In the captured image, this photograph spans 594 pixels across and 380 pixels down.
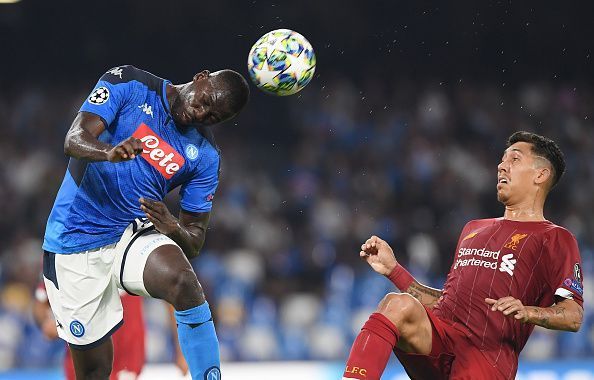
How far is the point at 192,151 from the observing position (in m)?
4.75

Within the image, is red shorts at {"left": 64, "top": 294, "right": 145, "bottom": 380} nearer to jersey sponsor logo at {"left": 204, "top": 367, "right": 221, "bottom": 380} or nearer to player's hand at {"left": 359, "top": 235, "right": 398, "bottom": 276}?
jersey sponsor logo at {"left": 204, "top": 367, "right": 221, "bottom": 380}

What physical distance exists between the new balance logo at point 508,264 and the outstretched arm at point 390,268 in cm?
45

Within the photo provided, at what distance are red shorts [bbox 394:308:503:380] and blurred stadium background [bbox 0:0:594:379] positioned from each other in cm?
377

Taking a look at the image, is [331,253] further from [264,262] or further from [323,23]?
[323,23]

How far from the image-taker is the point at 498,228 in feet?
15.1

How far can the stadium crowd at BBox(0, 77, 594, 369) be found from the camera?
9438 mm

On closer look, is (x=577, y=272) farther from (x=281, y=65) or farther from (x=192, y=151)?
(x=192, y=151)

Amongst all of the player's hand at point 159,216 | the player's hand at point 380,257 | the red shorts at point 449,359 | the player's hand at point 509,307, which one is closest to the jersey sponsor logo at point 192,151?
the player's hand at point 159,216

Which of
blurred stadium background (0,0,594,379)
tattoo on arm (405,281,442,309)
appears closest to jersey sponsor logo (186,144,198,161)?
tattoo on arm (405,281,442,309)

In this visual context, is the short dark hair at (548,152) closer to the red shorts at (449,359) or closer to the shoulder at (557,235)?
the shoulder at (557,235)

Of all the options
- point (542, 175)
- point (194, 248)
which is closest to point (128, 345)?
point (194, 248)

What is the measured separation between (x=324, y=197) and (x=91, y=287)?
6601 millimetres

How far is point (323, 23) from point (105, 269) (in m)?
9.29

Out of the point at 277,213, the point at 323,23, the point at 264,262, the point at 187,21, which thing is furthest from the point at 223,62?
the point at 264,262
